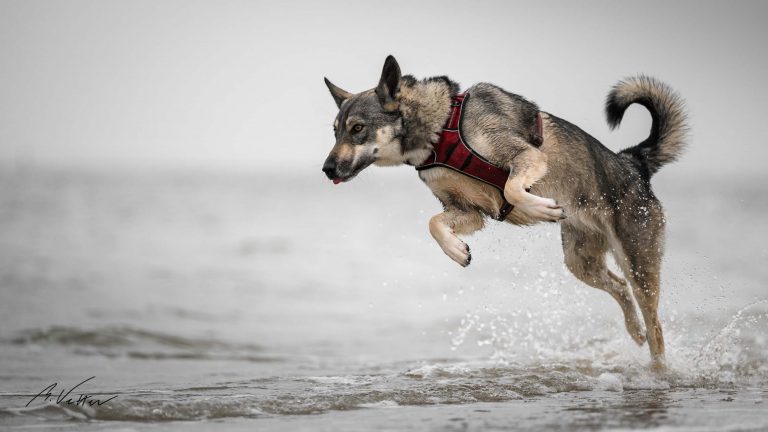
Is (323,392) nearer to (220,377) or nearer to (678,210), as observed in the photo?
(220,377)

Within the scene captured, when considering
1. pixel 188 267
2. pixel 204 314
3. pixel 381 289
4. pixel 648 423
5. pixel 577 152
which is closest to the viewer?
pixel 648 423

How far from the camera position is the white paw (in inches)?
239

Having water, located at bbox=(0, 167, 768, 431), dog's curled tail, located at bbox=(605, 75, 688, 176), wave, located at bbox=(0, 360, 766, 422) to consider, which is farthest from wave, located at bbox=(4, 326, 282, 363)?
dog's curled tail, located at bbox=(605, 75, 688, 176)

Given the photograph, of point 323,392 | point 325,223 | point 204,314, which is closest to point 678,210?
point 325,223

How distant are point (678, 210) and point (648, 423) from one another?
28.6 m

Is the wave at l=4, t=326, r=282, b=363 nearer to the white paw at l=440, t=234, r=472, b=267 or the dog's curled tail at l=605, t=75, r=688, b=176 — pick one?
the white paw at l=440, t=234, r=472, b=267

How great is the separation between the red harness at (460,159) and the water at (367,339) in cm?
55

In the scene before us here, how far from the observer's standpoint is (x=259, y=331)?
434 inches

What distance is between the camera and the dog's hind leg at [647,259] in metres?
6.88

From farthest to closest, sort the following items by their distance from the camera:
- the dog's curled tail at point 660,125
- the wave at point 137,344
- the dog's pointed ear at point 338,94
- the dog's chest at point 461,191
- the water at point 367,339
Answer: the wave at point 137,344
the dog's curled tail at point 660,125
the dog's pointed ear at point 338,94
the dog's chest at point 461,191
the water at point 367,339

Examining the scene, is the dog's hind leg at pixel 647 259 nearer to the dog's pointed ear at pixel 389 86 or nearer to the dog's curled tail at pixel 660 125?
the dog's curled tail at pixel 660 125
